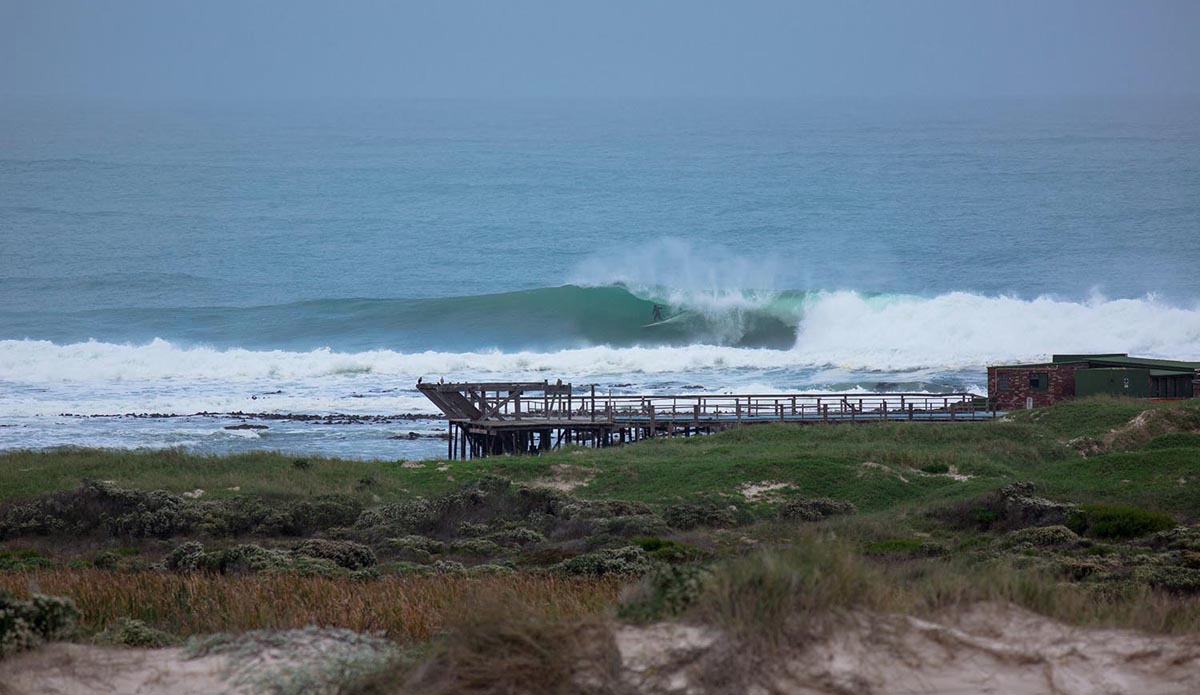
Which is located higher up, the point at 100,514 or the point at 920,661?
the point at 920,661

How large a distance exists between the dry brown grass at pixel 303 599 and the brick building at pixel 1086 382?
25.6 metres

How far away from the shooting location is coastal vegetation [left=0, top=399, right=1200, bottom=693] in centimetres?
923

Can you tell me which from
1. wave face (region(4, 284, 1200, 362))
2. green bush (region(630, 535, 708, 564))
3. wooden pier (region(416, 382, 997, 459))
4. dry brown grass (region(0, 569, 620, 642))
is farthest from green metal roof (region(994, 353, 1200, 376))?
dry brown grass (region(0, 569, 620, 642))

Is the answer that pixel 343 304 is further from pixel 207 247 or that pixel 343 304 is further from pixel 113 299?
pixel 207 247

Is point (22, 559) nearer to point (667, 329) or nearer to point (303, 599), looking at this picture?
point (303, 599)

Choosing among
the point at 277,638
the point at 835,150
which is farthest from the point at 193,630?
the point at 835,150

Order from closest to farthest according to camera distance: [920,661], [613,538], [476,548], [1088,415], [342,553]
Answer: [920,661]
[342,553]
[613,538]
[476,548]
[1088,415]

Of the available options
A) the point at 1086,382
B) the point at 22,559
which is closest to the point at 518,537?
the point at 22,559

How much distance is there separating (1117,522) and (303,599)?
12.2 meters

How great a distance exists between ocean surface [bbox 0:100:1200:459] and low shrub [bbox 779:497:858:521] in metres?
16.9

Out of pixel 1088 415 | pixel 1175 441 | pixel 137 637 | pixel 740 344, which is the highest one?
pixel 740 344

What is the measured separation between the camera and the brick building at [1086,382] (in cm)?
3669

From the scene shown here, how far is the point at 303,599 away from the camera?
42.9 ft

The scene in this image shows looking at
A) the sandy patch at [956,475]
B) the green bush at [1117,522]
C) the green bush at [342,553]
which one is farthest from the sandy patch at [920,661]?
the sandy patch at [956,475]
